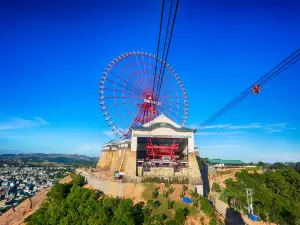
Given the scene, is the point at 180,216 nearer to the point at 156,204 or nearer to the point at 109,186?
the point at 156,204

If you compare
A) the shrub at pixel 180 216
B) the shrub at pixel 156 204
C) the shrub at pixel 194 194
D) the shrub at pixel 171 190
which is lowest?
the shrub at pixel 180 216

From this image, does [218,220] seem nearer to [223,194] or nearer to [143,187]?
[143,187]

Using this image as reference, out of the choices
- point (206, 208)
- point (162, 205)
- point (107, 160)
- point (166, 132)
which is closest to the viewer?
point (206, 208)

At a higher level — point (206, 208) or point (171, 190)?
point (171, 190)

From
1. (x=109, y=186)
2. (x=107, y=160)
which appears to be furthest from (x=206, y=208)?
(x=107, y=160)

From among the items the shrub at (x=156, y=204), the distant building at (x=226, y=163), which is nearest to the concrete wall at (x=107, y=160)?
the shrub at (x=156, y=204)

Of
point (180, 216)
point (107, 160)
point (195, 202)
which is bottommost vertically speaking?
point (180, 216)

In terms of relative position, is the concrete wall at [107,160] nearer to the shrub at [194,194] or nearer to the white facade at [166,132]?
the white facade at [166,132]

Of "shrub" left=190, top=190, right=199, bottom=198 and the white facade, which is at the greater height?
the white facade

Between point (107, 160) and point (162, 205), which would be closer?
point (162, 205)

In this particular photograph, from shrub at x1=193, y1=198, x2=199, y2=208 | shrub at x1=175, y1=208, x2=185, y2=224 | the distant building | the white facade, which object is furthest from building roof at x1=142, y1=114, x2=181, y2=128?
the distant building

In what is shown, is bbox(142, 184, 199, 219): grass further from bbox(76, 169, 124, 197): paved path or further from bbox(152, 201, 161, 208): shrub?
bbox(76, 169, 124, 197): paved path
